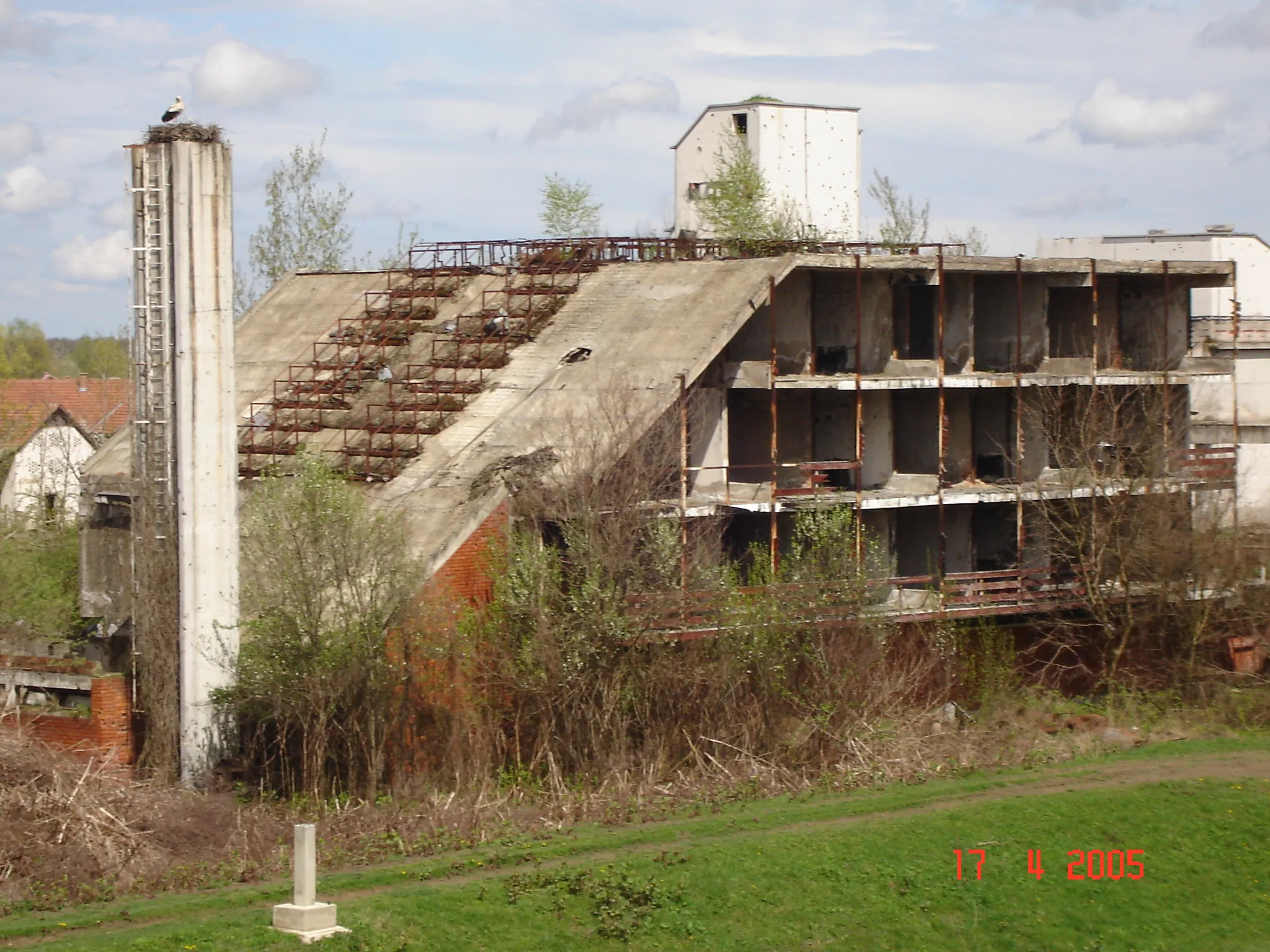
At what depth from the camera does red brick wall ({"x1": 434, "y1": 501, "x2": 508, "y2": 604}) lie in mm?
23438

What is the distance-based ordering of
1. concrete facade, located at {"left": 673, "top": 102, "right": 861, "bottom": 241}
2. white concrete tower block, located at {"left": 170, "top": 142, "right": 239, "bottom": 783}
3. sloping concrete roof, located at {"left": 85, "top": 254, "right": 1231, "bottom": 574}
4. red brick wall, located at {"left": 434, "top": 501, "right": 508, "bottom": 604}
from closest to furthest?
white concrete tower block, located at {"left": 170, "top": 142, "right": 239, "bottom": 783}
red brick wall, located at {"left": 434, "top": 501, "right": 508, "bottom": 604}
sloping concrete roof, located at {"left": 85, "top": 254, "right": 1231, "bottom": 574}
concrete facade, located at {"left": 673, "top": 102, "right": 861, "bottom": 241}

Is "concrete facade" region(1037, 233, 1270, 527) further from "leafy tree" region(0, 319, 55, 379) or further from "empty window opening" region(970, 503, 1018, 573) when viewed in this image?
"leafy tree" region(0, 319, 55, 379)

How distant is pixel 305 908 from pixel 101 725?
25.6ft

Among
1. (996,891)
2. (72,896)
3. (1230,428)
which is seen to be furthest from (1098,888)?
(1230,428)

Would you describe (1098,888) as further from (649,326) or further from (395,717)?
(649,326)

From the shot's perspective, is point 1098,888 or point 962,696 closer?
point 1098,888

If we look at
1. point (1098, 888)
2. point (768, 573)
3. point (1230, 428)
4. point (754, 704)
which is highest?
point (1230, 428)

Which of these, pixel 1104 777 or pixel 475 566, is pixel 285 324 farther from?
pixel 1104 777

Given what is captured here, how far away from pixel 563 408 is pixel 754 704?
6.26 metres

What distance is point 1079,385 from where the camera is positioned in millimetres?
31391

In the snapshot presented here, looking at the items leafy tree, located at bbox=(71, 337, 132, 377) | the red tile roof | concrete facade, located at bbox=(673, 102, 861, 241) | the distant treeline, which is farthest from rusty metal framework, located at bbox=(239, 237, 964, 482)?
the distant treeline

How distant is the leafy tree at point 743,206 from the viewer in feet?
123
